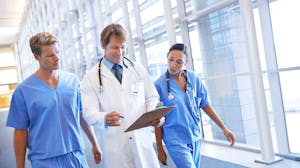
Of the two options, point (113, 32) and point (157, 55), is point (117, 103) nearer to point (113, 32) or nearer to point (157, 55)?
point (113, 32)

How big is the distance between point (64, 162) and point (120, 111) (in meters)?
0.40

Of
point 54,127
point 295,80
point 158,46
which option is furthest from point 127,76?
point 158,46

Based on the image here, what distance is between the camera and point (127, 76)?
65.9 inches

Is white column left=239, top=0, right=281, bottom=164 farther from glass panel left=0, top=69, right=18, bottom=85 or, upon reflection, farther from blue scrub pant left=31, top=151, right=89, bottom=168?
glass panel left=0, top=69, right=18, bottom=85

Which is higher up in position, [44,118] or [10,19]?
[10,19]

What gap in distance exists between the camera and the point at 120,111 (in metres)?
1.61

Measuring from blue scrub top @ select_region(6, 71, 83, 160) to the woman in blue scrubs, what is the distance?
552 mm

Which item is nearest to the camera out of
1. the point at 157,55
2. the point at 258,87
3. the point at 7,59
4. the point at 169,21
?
the point at 258,87

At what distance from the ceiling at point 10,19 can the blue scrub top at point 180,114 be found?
7.58 metres

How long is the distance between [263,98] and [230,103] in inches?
28.3

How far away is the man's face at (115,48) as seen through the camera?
5.16 feet

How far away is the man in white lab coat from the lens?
159 cm

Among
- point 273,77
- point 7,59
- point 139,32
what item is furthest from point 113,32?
point 7,59

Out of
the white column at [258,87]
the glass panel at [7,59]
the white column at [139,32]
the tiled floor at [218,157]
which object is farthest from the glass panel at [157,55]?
the glass panel at [7,59]
